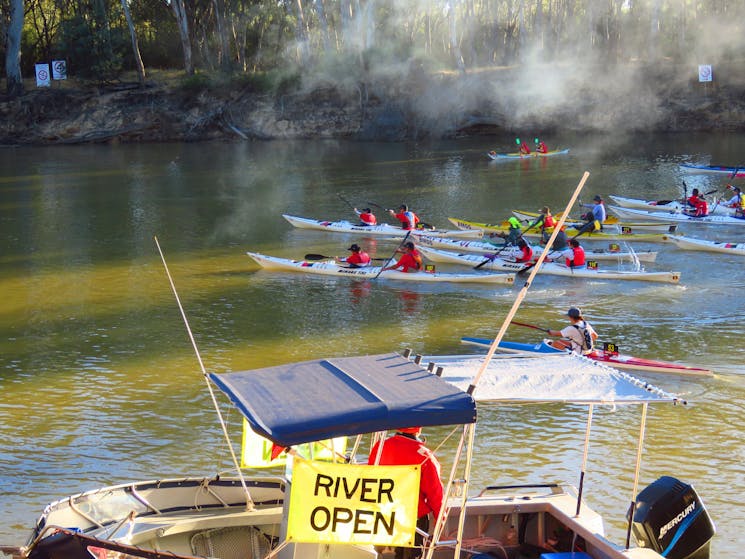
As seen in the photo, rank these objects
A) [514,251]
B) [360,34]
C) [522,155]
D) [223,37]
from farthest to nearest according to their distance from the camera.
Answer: [223,37]
[360,34]
[522,155]
[514,251]

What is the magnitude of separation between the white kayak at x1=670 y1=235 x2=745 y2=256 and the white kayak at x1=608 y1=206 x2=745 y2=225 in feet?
13.0

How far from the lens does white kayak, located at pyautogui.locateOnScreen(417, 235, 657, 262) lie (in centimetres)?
2723

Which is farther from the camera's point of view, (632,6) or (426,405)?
(632,6)

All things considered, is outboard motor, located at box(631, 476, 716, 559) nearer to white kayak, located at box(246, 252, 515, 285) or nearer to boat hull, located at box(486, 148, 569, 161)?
white kayak, located at box(246, 252, 515, 285)

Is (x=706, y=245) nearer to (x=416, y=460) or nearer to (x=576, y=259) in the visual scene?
(x=576, y=259)

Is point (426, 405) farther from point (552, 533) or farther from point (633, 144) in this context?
point (633, 144)

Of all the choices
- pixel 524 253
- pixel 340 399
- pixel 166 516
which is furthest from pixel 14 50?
pixel 340 399

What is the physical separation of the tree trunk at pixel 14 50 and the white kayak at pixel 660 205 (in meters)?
47.2

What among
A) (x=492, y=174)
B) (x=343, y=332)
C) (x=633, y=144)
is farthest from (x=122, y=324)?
(x=633, y=144)

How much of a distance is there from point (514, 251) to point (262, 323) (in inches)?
355

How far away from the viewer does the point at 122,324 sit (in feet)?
71.8

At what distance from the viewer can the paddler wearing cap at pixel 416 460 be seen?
325 inches

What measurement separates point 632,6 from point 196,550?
7339 cm

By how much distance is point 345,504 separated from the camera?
7.23 metres
